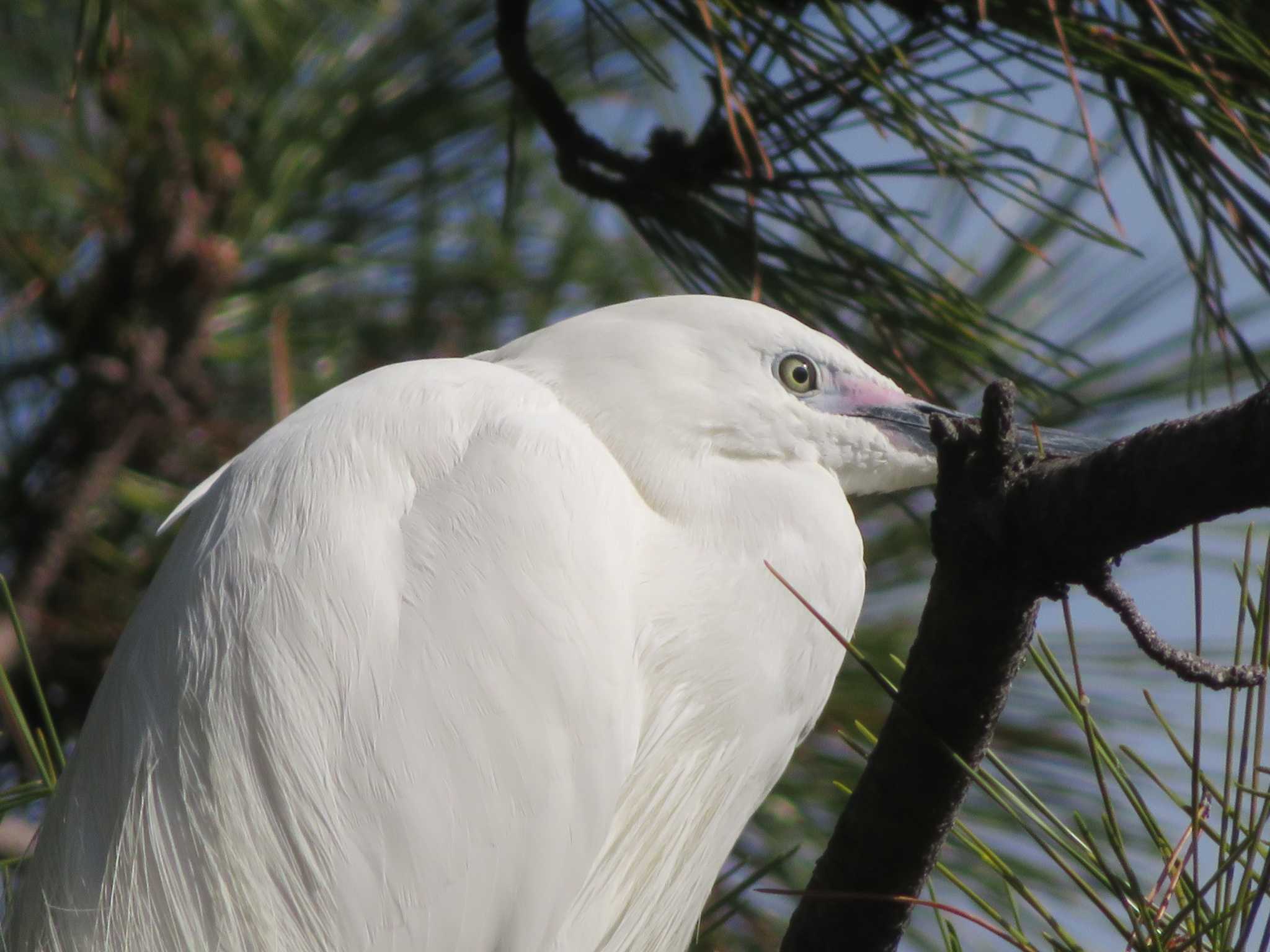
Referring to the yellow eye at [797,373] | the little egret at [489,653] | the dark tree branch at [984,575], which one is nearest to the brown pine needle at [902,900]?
the dark tree branch at [984,575]

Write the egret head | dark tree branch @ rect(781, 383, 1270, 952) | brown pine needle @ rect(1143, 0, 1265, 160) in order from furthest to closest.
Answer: the egret head → brown pine needle @ rect(1143, 0, 1265, 160) → dark tree branch @ rect(781, 383, 1270, 952)

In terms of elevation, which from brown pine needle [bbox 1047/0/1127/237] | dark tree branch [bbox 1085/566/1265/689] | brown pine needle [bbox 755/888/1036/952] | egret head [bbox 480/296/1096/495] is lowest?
brown pine needle [bbox 755/888/1036/952]

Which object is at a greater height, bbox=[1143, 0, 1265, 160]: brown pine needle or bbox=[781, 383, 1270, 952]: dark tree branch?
bbox=[1143, 0, 1265, 160]: brown pine needle

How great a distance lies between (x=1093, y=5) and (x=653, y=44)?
143 centimetres

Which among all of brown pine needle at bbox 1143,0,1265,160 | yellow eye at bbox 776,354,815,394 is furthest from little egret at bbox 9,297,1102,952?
brown pine needle at bbox 1143,0,1265,160

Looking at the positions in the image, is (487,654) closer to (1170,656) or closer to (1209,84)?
(1170,656)

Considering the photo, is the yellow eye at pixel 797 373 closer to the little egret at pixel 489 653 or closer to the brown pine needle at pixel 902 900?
the little egret at pixel 489 653

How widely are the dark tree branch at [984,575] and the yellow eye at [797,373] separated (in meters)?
0.50

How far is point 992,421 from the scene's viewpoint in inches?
33.2

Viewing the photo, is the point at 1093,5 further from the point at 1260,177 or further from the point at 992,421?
the point at 992,421

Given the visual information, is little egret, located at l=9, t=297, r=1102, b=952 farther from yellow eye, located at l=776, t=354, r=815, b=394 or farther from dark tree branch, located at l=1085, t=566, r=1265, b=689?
dark tree branch, located at l=1085, t=566, r=1265, b=689

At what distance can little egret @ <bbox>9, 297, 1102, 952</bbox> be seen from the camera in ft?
4.00

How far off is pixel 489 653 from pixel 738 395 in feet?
1.21

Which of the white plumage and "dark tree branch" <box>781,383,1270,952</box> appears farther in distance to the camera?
the white plumage
